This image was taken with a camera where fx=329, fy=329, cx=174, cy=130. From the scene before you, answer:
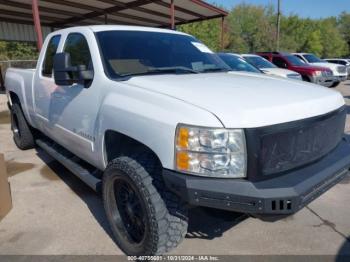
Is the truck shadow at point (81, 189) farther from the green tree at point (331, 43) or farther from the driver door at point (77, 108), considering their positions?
the green tree at point (331, 43)

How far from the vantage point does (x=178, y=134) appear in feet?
7.00

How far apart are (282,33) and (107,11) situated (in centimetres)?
5676

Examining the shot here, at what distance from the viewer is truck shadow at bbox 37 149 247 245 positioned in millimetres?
2518

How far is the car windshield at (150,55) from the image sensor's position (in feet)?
10.2

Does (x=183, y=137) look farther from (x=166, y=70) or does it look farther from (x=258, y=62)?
(x=258, y=62)

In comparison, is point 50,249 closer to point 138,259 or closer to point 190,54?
point 138,259

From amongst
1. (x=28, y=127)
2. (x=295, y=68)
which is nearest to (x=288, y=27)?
(x=295, y=68)

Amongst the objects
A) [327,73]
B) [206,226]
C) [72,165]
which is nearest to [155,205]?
[206,226]

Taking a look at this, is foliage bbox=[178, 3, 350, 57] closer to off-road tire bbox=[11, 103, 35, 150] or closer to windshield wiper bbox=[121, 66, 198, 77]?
off-road tire bbox=[11, 103, 35, 150]

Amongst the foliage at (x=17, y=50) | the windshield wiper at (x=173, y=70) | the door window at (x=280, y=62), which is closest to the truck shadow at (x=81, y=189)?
the windshield wiper at (x=173, y=70)

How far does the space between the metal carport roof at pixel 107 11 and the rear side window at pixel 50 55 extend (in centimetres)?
606

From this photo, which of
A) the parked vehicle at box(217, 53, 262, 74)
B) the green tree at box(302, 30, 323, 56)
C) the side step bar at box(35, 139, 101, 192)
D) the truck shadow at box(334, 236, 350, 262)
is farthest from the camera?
the green tree at box(302, 30, 323, 56)

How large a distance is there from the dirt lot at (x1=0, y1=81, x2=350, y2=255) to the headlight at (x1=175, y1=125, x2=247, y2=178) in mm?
518

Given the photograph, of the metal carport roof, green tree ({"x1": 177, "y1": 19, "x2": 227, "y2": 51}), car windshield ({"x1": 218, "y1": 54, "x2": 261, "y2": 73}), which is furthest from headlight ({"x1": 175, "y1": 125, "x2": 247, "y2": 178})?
green tree ({"x1": 177, "y1": 19, "x2": 227, "y2": 51})
